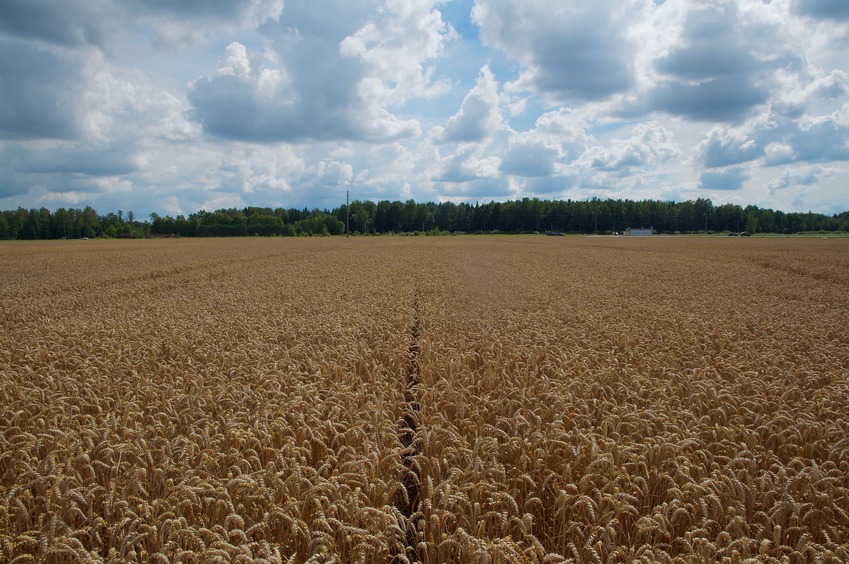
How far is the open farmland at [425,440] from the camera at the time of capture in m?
3.39

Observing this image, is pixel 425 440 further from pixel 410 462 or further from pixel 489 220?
pixel 489 220

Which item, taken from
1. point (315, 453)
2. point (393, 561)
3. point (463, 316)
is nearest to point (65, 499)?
point (315, 453)

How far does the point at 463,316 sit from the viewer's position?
11375 millimetres

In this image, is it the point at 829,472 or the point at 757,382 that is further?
the point at 757,382

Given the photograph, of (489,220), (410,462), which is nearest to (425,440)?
(410,462)

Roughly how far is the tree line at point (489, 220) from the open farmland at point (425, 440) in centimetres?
14590

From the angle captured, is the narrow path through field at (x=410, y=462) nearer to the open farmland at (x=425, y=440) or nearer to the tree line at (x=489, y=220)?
the open farmland at (x=425, y=440)

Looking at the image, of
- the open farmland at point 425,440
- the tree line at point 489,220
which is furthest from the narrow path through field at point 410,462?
the tree line at point 489,220

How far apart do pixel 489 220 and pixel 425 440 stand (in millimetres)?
175235

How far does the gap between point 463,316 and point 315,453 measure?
6928mm

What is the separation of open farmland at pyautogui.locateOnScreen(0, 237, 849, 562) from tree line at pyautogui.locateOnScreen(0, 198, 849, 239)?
146 metres

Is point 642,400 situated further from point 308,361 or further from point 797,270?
point 797,270

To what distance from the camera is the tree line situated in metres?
153

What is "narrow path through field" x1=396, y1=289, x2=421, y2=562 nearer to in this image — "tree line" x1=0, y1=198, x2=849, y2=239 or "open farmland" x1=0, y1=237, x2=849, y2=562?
"open farmland" x1=0, y1=237, x2=849, y2=562
